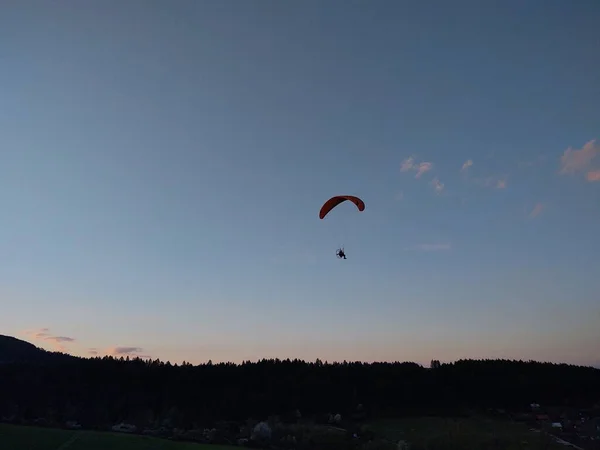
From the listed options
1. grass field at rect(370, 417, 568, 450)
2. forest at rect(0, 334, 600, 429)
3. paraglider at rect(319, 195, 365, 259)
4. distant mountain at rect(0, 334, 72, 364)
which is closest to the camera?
paraglider at rect(319, 195, 365, 259)

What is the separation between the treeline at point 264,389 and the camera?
216 ft

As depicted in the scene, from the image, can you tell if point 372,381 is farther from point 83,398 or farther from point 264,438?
→ point 83,398

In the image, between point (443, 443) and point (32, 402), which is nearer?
point (443, 443)

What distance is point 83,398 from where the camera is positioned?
71062mm

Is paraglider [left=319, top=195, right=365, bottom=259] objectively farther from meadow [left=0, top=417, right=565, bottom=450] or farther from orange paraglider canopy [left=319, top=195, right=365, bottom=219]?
meadow [left=0, top=417, right=565, bottom=450]

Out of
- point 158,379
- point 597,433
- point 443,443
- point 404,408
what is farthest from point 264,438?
point 158,379

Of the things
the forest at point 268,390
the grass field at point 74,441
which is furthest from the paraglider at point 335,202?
the forest at point 268,390

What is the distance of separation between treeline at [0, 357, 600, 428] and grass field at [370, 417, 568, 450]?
808 centimetres

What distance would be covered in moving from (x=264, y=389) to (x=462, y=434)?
3086cm

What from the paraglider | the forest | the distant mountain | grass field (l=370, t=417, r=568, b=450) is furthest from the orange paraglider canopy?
the distant mountain

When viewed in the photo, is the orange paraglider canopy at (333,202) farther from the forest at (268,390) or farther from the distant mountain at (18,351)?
the distant mountain at (18,351)

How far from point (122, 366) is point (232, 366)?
56.3 feet

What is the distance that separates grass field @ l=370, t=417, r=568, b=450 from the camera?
4269 centimetres

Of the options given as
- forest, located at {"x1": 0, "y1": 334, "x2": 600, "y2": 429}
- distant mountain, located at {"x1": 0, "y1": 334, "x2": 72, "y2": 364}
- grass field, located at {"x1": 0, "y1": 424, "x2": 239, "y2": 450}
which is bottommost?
grass field, located at {"x1": 0, "y1": 424, "x2": 239, "y2": 450}
